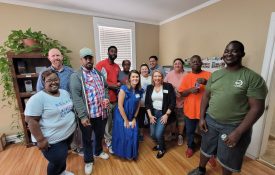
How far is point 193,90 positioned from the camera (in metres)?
1.93

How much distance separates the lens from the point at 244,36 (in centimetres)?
207

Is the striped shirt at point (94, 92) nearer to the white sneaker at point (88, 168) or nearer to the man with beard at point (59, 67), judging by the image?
the man with beard at point (59, 67)

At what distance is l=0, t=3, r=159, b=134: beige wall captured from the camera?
2.35 metres

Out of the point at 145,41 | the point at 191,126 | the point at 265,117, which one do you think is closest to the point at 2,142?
the point at 191,126

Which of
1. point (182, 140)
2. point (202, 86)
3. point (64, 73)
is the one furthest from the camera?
point (182, 140)

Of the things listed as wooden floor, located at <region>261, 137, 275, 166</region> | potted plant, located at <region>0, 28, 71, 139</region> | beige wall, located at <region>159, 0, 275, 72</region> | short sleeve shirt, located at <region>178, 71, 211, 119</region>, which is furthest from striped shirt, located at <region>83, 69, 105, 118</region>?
wooden floor, located at <region>261, 137, 275, 166</region>

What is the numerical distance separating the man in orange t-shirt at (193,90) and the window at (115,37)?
1.77 meters

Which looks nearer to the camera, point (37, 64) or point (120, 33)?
point (37, 64)

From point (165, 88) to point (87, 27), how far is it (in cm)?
205

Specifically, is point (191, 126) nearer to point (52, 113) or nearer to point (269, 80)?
point (269, 80)

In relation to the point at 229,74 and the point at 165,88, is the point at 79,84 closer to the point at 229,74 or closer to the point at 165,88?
the point at 165,88

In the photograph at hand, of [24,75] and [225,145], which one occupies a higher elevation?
[24,75]

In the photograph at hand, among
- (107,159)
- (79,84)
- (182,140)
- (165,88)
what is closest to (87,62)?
(79,84)

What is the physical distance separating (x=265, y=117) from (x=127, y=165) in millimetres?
2020
